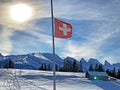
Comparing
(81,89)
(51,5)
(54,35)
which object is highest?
(51,5)

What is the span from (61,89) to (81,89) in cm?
309

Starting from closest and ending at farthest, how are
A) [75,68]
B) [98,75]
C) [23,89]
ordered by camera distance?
[23,89], [98,75], [75,68]

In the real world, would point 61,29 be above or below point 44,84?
above

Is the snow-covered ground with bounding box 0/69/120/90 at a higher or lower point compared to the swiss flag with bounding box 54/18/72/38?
lower

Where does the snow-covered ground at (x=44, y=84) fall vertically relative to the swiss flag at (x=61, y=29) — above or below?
below

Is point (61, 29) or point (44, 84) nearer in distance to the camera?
point (61, 29)

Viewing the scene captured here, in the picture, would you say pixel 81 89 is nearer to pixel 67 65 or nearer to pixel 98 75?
pixel 98 75

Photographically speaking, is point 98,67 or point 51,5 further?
point 98,67

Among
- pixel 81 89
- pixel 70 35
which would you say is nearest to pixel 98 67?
pixel 81 89

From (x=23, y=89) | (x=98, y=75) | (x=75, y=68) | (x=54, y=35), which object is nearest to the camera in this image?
(x=54, y=35)

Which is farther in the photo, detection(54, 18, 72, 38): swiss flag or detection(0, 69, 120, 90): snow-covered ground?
detection(0, 69, 120, 90): snow-covered ground

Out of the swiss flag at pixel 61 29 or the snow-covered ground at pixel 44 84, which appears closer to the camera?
the swiss flag at pixel 61 29

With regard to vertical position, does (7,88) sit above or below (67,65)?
below

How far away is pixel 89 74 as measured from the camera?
63.7m
